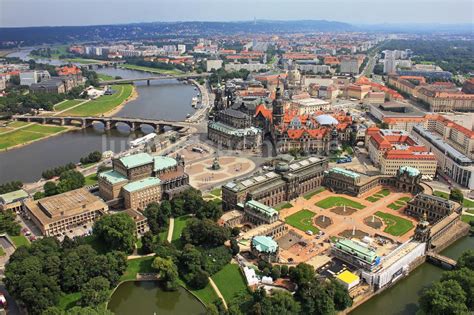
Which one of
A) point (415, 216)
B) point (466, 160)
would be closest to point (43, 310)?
point (415, 216)

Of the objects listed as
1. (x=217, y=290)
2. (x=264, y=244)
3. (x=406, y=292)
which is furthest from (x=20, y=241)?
(x=406, y=292)

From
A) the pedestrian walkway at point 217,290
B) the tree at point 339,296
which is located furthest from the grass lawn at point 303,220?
the pedestrian walkway at point 217,290

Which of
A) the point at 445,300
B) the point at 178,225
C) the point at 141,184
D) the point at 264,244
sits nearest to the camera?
the point at 445,300

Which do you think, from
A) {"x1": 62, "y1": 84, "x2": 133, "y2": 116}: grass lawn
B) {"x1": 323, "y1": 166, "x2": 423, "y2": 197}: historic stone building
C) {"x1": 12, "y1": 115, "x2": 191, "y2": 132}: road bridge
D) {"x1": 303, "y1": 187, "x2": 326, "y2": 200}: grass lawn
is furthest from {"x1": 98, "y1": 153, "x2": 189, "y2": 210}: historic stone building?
{"x1": 62, "y1": 84, "x2": 133, "y2": 116}: grass lawn

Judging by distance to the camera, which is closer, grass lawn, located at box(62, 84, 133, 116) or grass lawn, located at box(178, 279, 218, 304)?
grass lawn, located at box(178, 279, 218, 304)

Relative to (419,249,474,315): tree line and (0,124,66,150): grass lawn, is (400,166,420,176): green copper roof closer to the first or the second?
(419,249,474,315): tree line

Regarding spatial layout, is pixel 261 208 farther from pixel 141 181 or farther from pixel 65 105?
pixel 65 105

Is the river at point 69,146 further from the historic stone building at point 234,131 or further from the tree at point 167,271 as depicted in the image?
the tree at point 167,271
